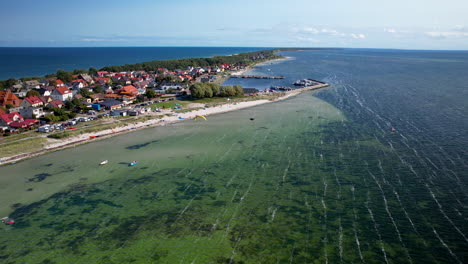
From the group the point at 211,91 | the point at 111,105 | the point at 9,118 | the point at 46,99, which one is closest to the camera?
the point at 9,118

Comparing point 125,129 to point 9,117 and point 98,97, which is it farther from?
point 98,97

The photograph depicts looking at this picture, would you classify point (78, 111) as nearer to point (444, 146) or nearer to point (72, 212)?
point (72, 212)

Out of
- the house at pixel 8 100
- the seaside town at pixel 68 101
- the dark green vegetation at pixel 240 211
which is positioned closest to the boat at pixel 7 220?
the dark green vegetation at pixel 240 211

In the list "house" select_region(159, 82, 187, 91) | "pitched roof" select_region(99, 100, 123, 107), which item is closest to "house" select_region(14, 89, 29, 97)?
"pitched roof" select_region(99, 100, 123, 107)

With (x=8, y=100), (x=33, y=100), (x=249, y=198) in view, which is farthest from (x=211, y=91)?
(x=249, y=198)

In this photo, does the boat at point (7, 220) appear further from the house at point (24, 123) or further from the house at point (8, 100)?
the house at point (8, 100)

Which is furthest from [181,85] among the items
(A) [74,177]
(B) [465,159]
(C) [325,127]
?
(B) [465,159]

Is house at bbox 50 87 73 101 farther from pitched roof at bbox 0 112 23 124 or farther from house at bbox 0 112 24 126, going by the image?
pitched roof at bbox 0 112 23 124
